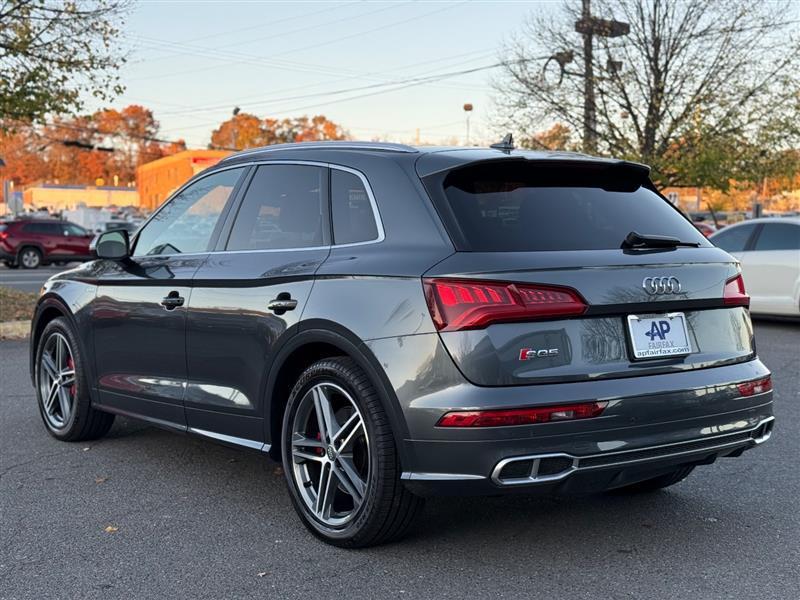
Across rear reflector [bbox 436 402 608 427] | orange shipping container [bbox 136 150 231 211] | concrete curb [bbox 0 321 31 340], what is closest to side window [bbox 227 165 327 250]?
rear reflector [bbox 436 402 608 427]

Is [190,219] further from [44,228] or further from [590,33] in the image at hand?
[44,228]

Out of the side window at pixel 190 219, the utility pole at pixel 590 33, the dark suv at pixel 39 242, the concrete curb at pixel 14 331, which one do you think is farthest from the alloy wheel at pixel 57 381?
the dark suv at pixel 39 242

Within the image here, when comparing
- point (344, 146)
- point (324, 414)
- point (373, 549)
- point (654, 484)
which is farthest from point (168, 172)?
point (373, 549)

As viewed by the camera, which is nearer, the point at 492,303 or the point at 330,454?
the point at 492,303

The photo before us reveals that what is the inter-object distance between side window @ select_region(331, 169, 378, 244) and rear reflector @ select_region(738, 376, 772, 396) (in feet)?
5.59

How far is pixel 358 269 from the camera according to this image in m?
4.19

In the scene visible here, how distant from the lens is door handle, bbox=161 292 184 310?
520cm

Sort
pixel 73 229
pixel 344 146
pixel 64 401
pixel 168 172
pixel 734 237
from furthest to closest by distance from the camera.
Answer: pixel 168 172 → pixel 73 229 → pixel 734 237 → pixel 64 401 → pixel 344 146

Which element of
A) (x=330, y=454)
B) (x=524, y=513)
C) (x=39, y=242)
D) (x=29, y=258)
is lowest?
(x=29, y=258)

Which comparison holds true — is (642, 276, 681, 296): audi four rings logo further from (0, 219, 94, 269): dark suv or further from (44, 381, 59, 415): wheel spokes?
(0, 219, 94, 269): dark suv

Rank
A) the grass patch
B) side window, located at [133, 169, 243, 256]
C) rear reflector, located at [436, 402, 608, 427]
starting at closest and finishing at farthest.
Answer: rear reflector, located at [436, 402, 608, 427] → side window, located at [133, 169, 243, 256] → the grass patch

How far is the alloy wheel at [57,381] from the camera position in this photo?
646 cm

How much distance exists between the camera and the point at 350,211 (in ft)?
14.7

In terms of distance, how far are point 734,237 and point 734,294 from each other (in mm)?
10615
